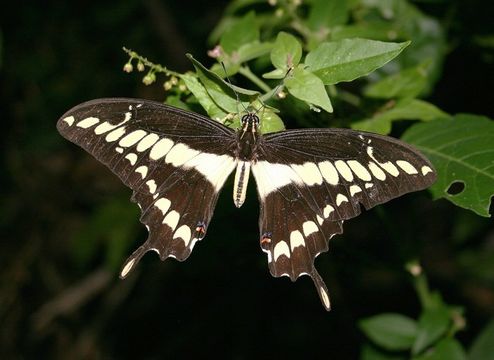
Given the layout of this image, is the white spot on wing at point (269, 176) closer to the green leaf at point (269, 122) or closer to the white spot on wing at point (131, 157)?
the green leaf at point (269, 122)

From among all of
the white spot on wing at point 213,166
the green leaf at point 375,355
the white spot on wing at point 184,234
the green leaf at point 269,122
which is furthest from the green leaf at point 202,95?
the green leaf at point 375,355

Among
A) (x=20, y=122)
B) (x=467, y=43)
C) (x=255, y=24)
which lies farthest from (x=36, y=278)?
(x=467, y=43)

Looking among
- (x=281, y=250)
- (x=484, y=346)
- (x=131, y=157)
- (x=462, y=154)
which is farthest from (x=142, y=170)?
(x=484, y=346)

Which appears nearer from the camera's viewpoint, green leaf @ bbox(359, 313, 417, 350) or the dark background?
green leaf @ bbox(359, 313, 417, 350)

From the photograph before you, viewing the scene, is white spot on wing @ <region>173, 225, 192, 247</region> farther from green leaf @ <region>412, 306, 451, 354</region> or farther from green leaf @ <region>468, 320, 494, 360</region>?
green leaf @ <region>468, 320, 494, 360</region>

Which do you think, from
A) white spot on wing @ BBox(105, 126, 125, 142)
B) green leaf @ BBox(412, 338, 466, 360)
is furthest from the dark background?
white spot on wing @ BBox(105, 126, 125, 142)

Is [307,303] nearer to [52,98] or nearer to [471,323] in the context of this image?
[471,323]

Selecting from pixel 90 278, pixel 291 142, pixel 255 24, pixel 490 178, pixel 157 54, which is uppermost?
pixel 157 54
